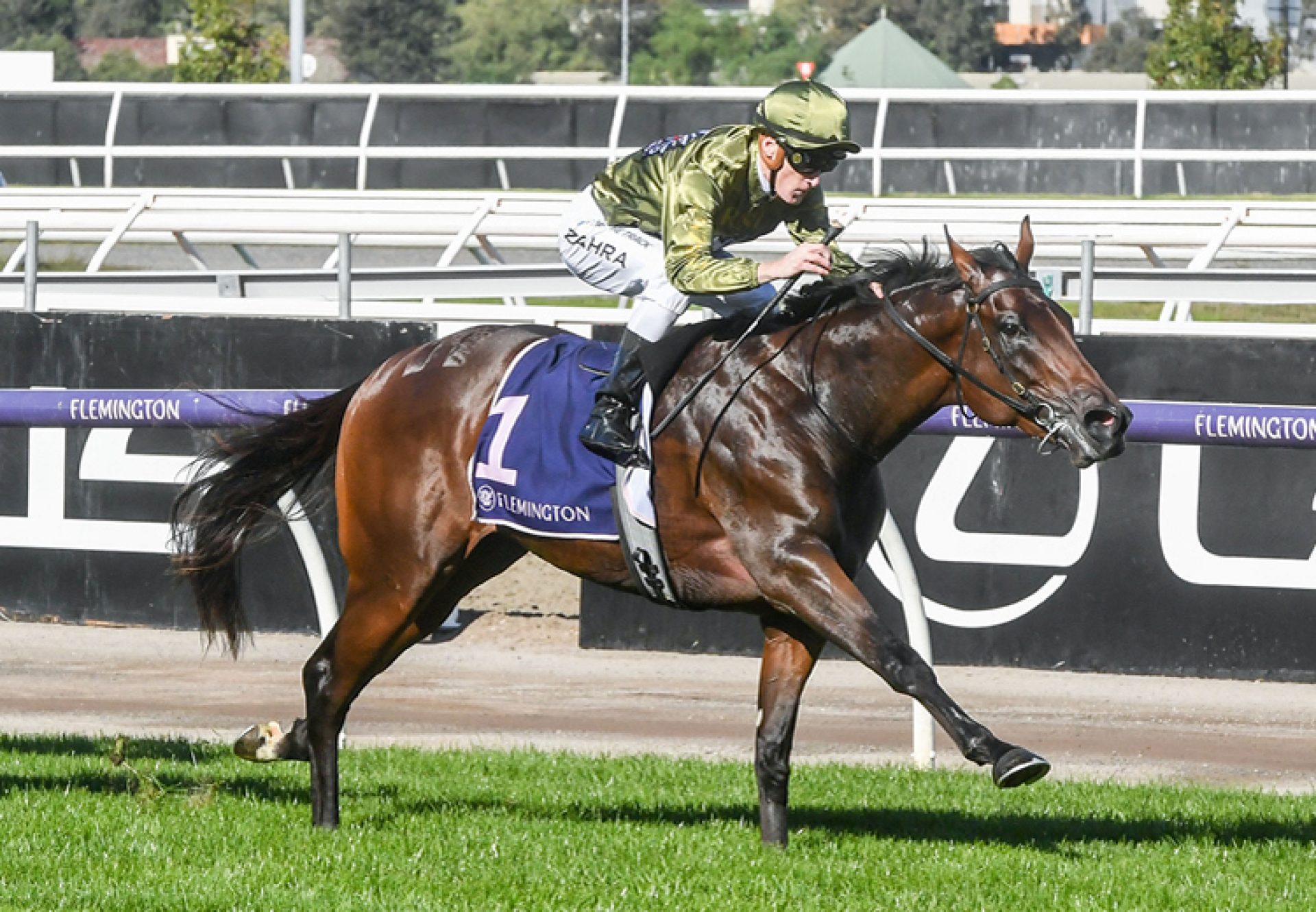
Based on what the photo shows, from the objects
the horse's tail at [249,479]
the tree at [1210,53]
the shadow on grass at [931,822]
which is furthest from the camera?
the tree at [1210,53]

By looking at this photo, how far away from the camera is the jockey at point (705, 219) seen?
17.4 feet

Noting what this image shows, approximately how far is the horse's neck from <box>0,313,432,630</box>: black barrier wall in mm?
4212

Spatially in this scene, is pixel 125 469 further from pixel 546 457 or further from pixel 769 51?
pixel 769 51

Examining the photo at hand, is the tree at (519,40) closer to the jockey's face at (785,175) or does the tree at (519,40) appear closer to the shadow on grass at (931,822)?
the shadow on grass at (931,822)

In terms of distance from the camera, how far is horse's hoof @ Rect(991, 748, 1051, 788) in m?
4.75

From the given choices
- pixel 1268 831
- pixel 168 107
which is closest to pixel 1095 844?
pixel 1268 831

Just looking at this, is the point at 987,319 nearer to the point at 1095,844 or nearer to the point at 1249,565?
the point at 1095,844

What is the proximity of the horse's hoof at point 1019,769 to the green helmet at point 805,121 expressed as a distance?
1.61 meters

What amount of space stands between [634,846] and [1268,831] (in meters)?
1.89

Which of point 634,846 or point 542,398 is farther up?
point 542,398

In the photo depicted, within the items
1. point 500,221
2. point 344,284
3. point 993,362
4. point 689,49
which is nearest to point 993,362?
point 993,362

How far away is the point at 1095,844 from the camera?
5656 mm

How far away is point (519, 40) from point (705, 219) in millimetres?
105270

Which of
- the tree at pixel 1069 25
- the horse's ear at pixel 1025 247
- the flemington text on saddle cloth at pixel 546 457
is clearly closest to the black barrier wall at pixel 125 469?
the flemington text on saddle cloth at pixel 546 457
